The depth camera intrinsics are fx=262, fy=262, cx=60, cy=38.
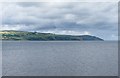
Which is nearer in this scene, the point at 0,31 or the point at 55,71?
the point at 55,71

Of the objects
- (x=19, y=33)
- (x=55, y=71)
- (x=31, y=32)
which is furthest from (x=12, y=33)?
(x=55, y=71)

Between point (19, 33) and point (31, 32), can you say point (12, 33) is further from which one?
point (31, 32)

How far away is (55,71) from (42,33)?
154542 mm

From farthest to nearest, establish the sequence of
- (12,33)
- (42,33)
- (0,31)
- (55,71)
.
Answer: (42,33) < (12,33) < (0,31) < (55,71)

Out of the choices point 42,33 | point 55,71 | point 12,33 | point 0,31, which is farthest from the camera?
point 42,33

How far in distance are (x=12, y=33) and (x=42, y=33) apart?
25685mm

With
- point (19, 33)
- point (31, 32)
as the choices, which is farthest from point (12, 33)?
point (31, 32)

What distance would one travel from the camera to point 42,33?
19912 centimetres

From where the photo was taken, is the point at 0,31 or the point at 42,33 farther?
the point at 42,33

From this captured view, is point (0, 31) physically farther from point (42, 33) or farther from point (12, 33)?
point (42, 33)

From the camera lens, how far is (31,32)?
200 m

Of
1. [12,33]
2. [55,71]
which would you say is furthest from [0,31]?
[55,71]

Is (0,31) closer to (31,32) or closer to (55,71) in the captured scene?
(31,32)

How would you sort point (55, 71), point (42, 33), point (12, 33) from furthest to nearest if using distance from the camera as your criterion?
1. point (42, 33)
2. point (12, 33)
3. point (55, 71)
